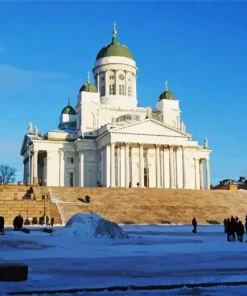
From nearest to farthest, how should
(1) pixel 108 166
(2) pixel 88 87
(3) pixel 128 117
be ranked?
(1) pixel 108 166 → (3) pixel 128 117 → (2) pixel 88 87

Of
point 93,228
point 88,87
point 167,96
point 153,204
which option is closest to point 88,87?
point 88,87

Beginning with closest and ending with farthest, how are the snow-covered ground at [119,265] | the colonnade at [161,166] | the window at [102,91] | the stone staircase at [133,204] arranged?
the snow-covered ground at [119,265] < the stone staircase at [133,204] < the colonnade at [161,166] < the window at [102,91]

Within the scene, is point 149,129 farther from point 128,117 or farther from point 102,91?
point 102,91

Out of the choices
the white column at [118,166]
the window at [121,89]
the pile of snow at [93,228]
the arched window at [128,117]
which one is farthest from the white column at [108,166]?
the pile of snow at [93,228]

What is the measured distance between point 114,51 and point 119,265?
7266 cm

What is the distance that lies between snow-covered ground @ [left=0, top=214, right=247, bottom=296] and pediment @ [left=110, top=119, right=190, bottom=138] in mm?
46379

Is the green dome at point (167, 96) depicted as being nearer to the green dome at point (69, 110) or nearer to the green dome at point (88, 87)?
the green dome at point (88, 87)

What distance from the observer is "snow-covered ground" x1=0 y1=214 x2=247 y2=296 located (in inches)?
403

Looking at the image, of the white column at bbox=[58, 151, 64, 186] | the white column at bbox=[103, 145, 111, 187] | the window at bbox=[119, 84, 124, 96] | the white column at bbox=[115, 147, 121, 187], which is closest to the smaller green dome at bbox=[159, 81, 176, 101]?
the window at bbox=[119, 84, 124, 96]

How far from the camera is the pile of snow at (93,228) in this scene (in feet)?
79.1

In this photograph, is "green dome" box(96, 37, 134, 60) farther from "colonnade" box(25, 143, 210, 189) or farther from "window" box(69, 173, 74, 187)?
"window" box(69, 173, 74, 187)

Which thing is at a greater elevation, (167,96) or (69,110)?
(167,96)

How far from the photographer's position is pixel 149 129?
2749 inches

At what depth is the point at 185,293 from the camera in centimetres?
960
